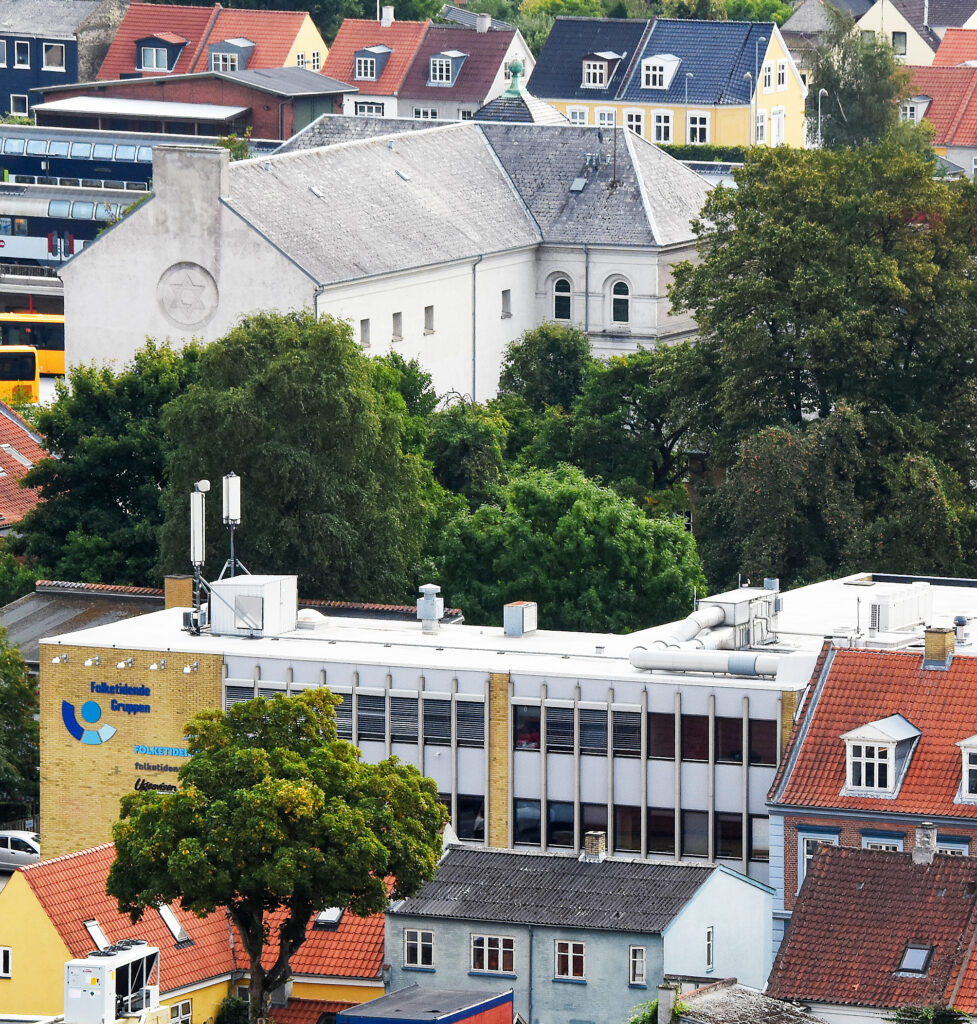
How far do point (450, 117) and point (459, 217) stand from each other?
60836 millimetres

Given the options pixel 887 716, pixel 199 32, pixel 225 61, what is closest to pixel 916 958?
pixel 887 716

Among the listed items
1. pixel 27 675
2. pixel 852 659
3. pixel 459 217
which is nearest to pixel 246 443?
pixel 27 675

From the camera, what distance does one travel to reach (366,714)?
2650 inches

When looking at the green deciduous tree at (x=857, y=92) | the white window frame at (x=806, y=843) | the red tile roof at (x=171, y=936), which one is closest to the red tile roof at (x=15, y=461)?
the red tile roof at (x=171, y=936)

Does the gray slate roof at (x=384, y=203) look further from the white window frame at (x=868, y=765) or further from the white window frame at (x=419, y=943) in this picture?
A: the white window frame at (x=419, y=943)

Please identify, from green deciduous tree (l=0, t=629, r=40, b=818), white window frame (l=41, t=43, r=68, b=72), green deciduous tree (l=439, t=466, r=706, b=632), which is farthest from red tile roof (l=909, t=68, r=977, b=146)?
green deciduous tree (l=0, t=629, r=40, b=818)

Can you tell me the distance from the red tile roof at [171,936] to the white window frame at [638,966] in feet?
15.0

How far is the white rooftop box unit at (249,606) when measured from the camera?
2739 inches

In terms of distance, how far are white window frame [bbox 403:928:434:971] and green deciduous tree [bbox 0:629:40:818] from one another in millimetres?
19202

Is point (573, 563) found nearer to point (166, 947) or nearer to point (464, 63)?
point (166, 947)

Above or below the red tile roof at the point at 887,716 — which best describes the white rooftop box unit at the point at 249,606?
above

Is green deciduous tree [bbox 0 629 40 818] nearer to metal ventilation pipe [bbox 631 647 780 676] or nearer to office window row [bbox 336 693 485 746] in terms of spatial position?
office window row [bbox 336 693 485 746]

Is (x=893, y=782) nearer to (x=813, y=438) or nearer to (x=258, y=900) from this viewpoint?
(x=258, y=900)

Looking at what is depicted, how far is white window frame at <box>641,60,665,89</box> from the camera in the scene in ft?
562
